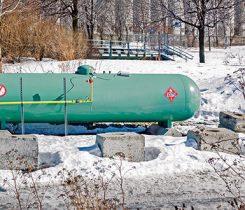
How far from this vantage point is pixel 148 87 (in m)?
9.67

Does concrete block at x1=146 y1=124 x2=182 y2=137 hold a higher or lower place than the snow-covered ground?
higher

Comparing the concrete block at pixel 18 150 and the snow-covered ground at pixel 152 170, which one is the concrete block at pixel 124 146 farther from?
the concrete block at pixel 18 150

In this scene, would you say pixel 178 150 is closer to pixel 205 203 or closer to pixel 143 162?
pixel 143 162

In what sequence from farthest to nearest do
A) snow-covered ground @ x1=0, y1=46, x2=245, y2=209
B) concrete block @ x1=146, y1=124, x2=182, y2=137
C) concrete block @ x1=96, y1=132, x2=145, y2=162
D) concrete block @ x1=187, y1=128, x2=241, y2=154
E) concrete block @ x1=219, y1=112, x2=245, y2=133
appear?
concrete block @ x1=146, y1=124, x2=182, y2=137, concrete block @ x1=219, y1=112, x2=245, y2=133, concrete block @ x1=187, y1=128, x2=241, y2=154, concrete block @ x1=96, y1=132, x2=145, y2=162, snow-covered ground @ x1=0, y1=46, x2=245, y2=209

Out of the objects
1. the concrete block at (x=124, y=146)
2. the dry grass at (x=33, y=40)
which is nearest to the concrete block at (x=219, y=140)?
the concrete block at (x=124, y=146)

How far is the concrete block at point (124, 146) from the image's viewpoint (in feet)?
23.9

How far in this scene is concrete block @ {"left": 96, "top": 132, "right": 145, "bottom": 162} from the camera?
729 centimetres

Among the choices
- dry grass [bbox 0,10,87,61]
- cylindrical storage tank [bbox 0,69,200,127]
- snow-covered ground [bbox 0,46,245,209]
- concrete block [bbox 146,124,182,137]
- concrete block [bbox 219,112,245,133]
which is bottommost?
snow-covered ground [bbox 0,46,245,209]

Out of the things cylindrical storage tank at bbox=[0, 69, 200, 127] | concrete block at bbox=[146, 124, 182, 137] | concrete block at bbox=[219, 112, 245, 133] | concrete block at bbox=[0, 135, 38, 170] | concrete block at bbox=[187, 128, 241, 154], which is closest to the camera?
concrete block at bbox=[0, 135, 38, 170]

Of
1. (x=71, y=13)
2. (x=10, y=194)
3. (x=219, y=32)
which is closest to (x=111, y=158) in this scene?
(x=10, y=194)

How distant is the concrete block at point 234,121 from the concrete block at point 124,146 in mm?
2859

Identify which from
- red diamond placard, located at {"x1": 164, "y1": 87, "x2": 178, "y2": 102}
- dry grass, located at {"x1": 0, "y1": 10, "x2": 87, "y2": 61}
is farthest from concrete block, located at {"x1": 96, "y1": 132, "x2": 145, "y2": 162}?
dry grass, located at {"x1": 0, "y1": 10, "x2": 87, "y2": 61}

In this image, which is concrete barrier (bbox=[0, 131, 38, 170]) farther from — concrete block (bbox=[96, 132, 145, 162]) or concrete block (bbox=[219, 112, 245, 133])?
concrete block (bbox=[219, 112, 245, 133])

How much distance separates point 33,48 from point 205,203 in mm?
14146
